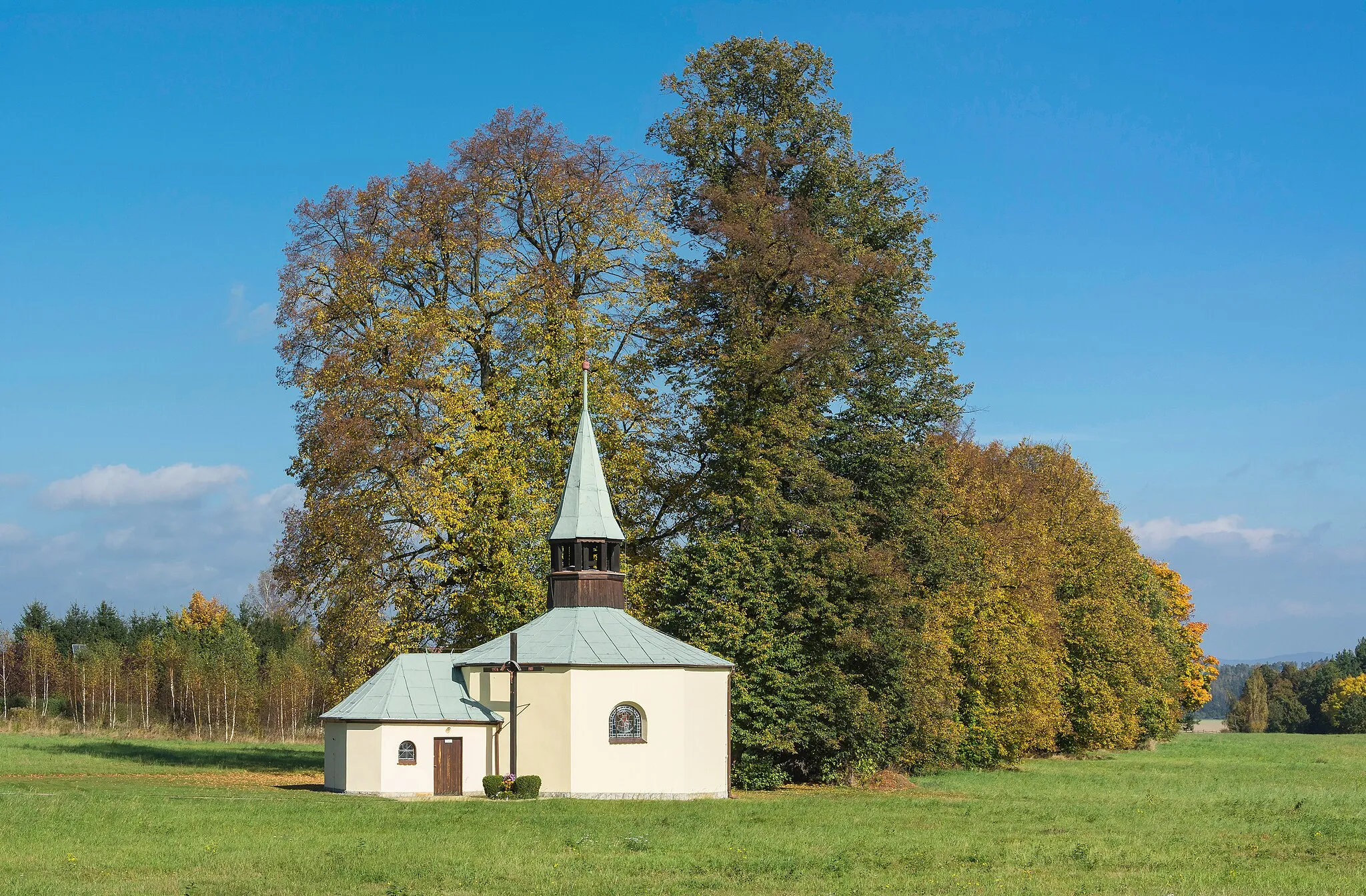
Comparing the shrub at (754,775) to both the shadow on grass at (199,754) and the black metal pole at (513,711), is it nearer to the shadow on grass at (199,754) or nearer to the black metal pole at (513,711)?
the black metal pole at (513,711)

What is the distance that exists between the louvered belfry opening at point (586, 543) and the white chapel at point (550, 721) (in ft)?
6.36

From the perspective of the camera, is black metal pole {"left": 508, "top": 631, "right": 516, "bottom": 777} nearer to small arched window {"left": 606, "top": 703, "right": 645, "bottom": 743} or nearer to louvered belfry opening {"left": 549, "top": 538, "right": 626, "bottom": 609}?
small arched window {"left": 606, "top": 703, "right": 645, "bottom": 743}

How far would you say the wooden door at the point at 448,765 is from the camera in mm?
35562

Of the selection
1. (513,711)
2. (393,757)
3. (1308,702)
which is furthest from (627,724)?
(1308,702)

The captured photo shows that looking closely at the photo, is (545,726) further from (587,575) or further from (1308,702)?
(1308,702)

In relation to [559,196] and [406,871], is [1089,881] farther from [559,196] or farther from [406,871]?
[559,196]

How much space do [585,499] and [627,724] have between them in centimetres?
724

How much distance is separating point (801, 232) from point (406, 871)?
27.2 metres

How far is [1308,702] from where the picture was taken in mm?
123688

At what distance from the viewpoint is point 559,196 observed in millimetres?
A: 43531

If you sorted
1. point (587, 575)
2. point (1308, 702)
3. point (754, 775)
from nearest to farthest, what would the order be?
point (587, 575) < point (754, 775) < point (1308, 702)

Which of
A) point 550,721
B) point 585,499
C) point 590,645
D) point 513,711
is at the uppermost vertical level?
point 585,499

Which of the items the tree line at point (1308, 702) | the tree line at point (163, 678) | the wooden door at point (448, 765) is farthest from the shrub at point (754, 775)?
the tree line at point (1308, 702)

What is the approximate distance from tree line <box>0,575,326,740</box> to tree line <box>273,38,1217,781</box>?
28.8m
